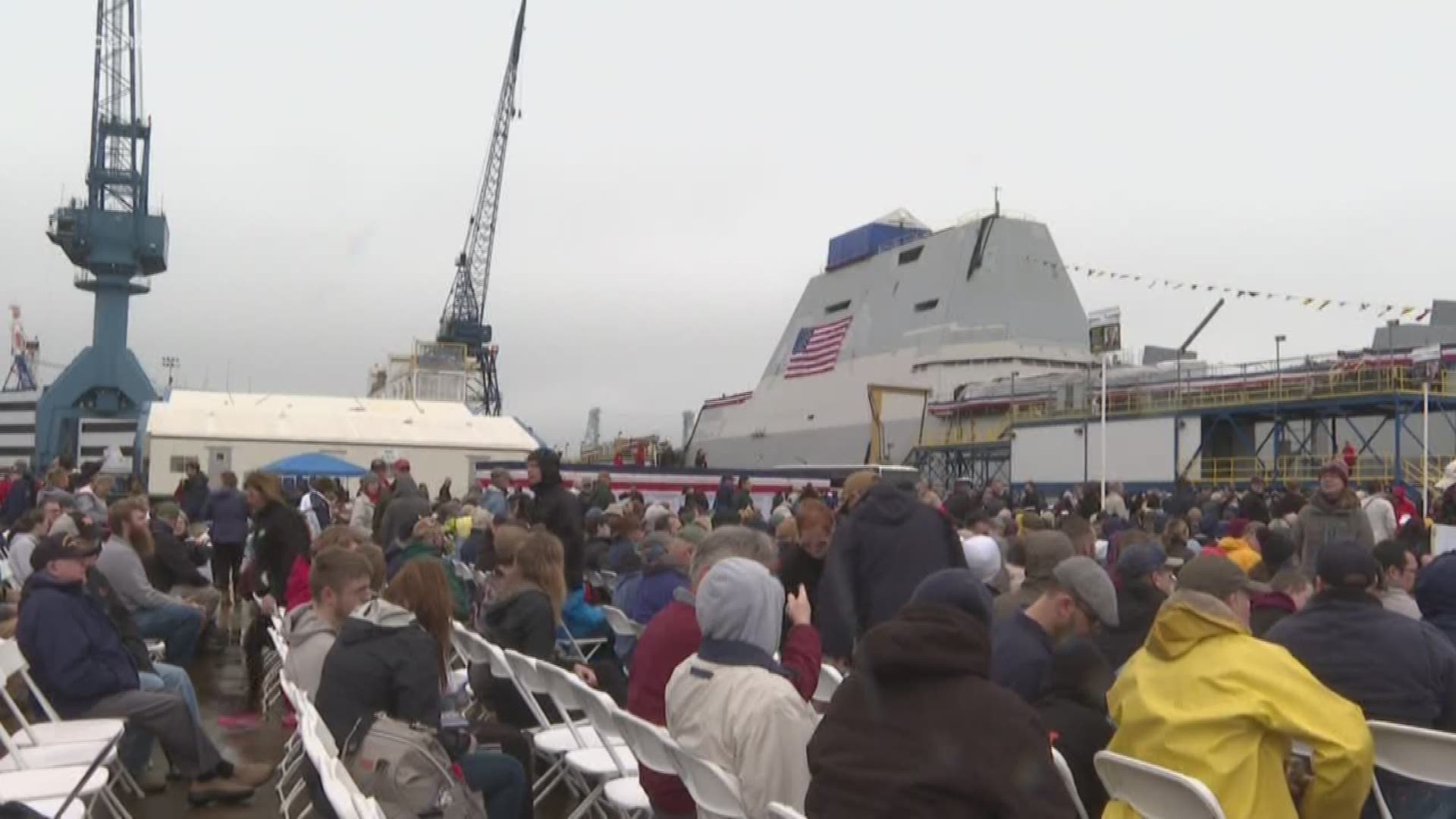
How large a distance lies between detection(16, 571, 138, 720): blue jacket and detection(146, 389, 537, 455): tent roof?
2717cm

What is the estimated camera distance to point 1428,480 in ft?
85.4

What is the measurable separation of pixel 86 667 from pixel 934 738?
177 inches

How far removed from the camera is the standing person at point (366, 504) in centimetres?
1414

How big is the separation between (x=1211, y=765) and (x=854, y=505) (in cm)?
313

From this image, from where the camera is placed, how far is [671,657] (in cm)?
430

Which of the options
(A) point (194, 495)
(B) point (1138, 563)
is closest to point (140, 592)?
(B) point (1138, 563)

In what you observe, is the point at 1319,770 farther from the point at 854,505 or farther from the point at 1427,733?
the point at 854,505

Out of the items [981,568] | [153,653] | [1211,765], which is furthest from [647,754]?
[153,653]

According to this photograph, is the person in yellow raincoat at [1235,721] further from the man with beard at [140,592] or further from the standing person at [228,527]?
the standing person at [228,527]

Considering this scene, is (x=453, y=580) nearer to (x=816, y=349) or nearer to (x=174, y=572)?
(x=174, y=572)

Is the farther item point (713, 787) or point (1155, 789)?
point (713, 787)

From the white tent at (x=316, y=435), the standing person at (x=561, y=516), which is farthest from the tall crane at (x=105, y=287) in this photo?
the standing person at (x=561, y=516)

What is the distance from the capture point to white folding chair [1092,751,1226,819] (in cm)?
288

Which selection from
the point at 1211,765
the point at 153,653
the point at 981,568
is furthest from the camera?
the point at 153,653
